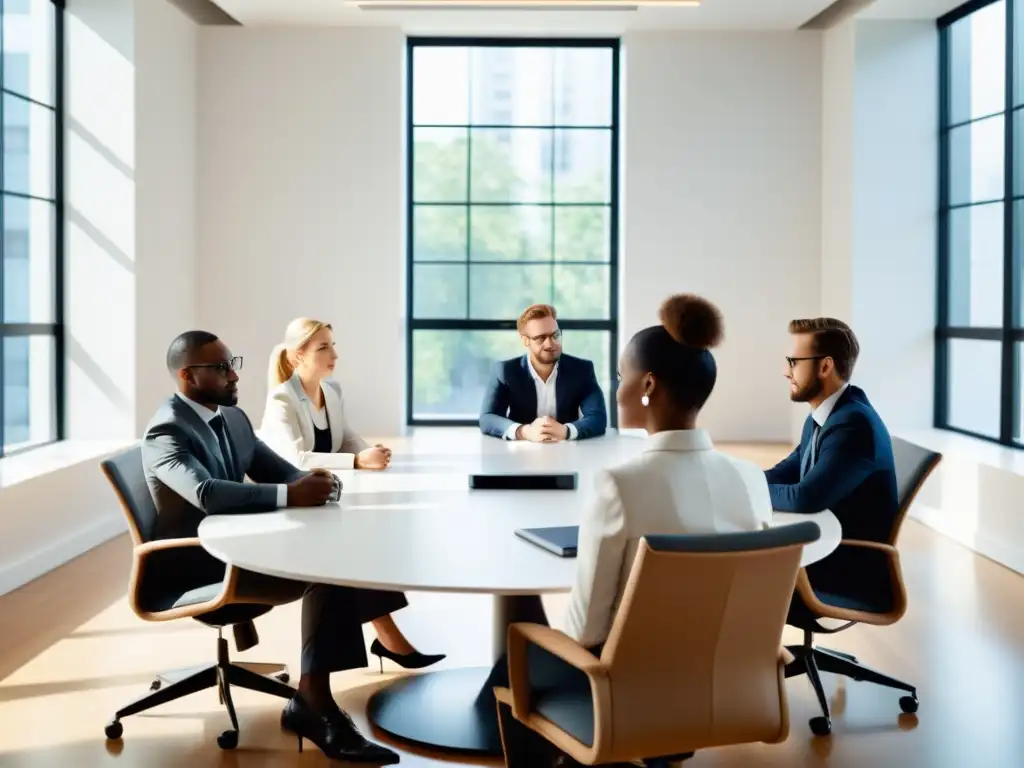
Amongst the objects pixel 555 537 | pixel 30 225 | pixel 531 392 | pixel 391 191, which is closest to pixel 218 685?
pixel 555 537

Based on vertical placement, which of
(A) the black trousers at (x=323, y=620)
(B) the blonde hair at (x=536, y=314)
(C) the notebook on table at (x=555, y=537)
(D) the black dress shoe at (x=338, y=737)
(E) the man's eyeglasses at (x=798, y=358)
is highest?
(B) the blonde hair at (x=536, y=314)

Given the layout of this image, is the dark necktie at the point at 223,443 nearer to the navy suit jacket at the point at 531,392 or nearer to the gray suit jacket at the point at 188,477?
the gray suit jacket at the point at 188,477

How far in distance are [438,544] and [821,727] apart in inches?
59.9

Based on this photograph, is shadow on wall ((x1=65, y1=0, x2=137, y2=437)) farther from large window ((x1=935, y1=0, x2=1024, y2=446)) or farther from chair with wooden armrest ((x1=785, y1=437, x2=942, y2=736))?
large window ((x1=935, y1=0, x2=1024, y2=446))

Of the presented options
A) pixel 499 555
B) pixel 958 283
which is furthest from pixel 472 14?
pixel 499 555

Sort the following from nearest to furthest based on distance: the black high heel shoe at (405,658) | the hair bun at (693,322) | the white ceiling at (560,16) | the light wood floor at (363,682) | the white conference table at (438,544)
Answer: the hair bun at (693,322)
the white conference table at (438,544)
the light wood floor at (363,682)
the black high heel shoe at (405,658)
the white ceiling at (560,16)

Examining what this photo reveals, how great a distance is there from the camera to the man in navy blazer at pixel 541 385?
17.7 feet

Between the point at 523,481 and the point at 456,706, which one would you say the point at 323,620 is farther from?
the point at 523,481

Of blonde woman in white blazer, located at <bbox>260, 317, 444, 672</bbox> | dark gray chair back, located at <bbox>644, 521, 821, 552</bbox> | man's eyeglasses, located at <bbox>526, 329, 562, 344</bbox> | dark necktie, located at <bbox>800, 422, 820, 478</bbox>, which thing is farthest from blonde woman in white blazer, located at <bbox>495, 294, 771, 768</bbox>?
man's eyeglasses, located at <bbox>526, 329, 562, 344</bbox>

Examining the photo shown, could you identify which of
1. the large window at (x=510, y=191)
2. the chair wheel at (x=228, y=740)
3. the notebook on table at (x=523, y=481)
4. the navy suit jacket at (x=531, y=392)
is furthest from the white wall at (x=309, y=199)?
the chair wheel at (x=228, y=740)

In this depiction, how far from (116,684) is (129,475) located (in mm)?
1026

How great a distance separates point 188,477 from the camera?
3.48 meters

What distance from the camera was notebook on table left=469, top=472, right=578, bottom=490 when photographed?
12.5 feet

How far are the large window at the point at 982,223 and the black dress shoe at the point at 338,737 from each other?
504 centimetres
